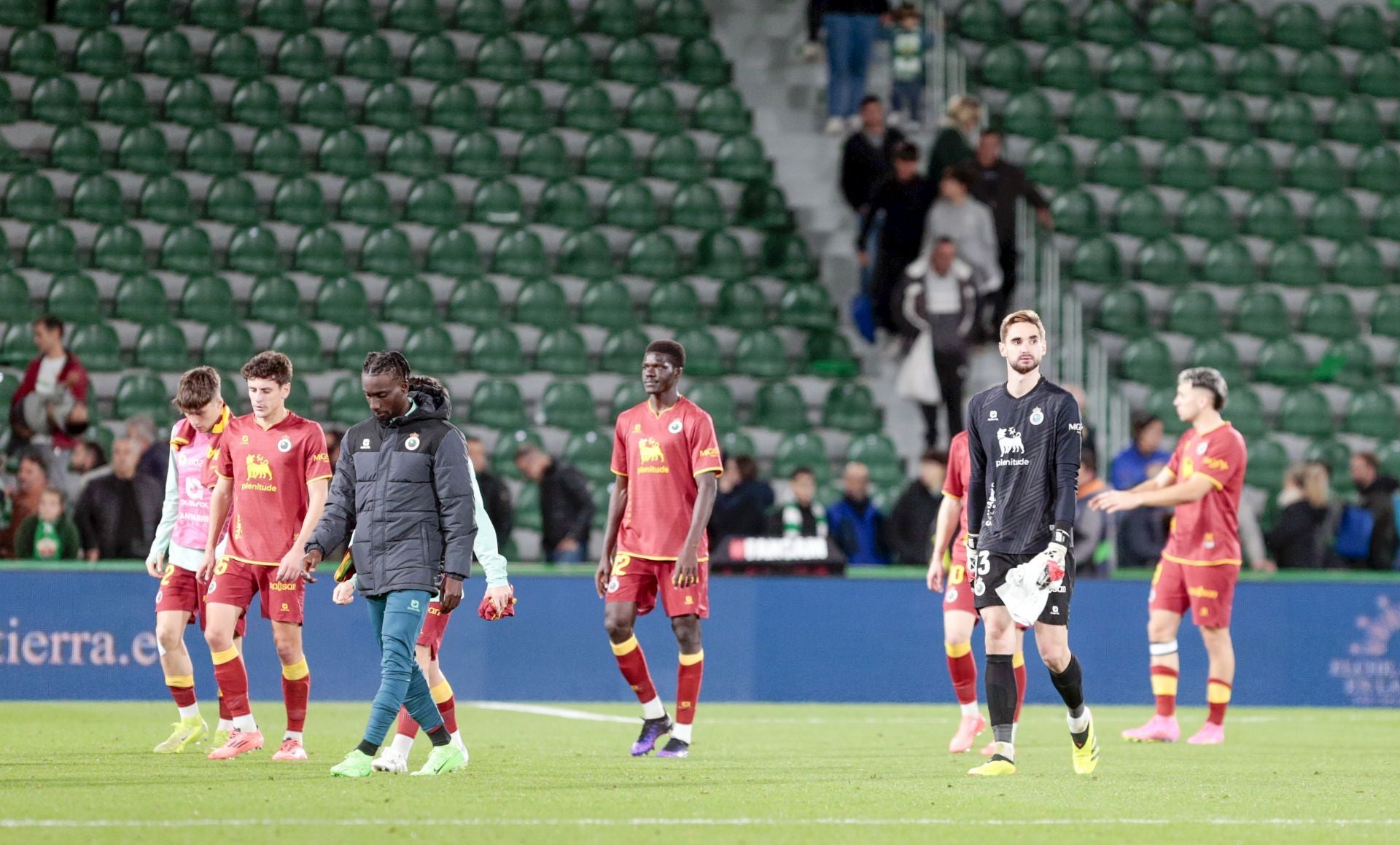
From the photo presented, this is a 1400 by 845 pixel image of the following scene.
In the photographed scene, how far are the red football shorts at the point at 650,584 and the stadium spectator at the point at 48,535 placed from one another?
253 inches

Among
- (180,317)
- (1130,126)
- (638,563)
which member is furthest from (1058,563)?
(1130,126)

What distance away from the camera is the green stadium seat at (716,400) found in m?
18.8

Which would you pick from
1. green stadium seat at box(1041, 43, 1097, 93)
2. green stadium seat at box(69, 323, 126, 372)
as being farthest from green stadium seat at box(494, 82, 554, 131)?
green stadium seat at box(1041, 43, 1097, 93)

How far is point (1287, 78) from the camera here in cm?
2341

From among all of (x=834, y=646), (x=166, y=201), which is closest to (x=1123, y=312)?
(x=834, y=646)

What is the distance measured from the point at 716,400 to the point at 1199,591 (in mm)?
7664

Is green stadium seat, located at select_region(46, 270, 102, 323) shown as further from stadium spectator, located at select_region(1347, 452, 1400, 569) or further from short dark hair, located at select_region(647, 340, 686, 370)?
stadium spectator, located at select_region(1347, 452, 1400, 569)

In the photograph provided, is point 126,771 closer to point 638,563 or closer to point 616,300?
point 638,563

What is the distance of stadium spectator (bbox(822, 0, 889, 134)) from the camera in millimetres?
20578

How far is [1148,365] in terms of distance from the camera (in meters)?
20.1

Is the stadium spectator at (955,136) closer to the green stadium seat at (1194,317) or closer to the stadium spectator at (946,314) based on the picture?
the stadium spectator at (946,314)

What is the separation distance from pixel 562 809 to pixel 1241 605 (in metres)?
9.90

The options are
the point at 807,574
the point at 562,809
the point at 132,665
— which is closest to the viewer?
the point at 562,809

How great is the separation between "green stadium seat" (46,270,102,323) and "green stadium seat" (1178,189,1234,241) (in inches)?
474
